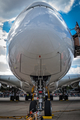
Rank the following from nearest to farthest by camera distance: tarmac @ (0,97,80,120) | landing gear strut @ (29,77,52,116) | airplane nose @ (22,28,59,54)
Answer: airplane nose @ (22,28,59,54), landing gear strut @ (29,77,52,116), tarmac @ (0,97,80,120)

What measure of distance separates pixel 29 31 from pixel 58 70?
5.56 ft

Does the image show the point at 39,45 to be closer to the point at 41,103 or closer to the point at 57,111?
the point at 41,103

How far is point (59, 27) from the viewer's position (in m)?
4.04

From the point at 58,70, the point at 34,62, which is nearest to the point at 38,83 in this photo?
the point at 58,70

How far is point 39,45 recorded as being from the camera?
3570 mm

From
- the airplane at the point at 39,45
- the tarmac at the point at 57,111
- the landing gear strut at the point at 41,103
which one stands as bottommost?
the tarmac at the point at 57,111

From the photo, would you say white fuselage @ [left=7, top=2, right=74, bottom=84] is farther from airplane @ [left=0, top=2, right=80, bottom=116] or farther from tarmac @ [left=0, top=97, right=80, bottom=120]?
tarmac @ [left=0, top=97, right=80, bottom=120]

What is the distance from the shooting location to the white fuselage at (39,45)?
3.61m

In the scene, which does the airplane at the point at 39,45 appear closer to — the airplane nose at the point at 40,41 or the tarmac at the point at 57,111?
the airplane nose at the point at 40,41

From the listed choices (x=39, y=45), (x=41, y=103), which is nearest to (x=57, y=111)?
(x=41, y=103)

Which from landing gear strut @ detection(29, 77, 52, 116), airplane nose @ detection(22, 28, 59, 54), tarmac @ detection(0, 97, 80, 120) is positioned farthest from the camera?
tarmac @ detection(0, 97, 80, 120)

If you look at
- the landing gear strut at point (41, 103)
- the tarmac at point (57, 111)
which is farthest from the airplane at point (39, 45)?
the tarmac at point (57, 111)

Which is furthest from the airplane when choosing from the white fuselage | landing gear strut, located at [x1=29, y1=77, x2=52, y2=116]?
landing gear strut, located at [x1=29, y1=77, x2=52, y2=116]

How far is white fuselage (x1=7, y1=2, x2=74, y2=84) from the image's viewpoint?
3.61 m
